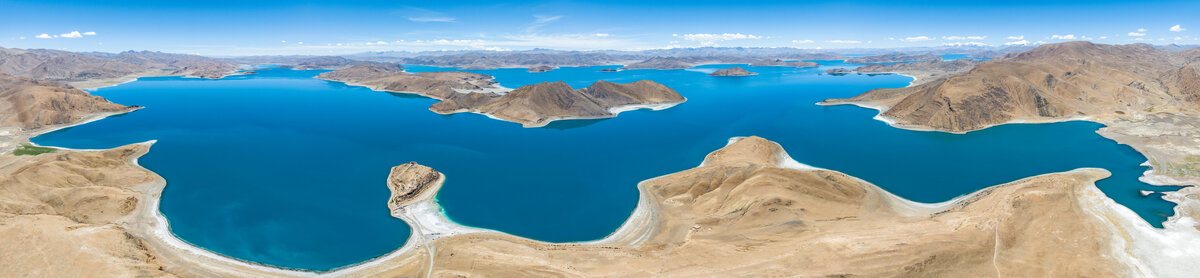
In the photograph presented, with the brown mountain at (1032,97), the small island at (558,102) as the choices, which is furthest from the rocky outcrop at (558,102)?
the brown mountain at (1032,97)

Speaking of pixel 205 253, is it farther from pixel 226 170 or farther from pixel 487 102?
pixel 487 102

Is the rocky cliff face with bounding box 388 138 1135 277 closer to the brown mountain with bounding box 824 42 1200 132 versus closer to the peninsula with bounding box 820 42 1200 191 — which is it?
the peninsula with bounding box 820 42 1200 191

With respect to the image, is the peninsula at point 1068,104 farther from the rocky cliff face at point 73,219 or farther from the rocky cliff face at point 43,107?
the rocky cliff face at point 43,107

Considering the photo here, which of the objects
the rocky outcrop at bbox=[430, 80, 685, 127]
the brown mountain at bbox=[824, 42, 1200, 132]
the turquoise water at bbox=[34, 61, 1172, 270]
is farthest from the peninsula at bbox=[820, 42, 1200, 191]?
the rocky outcrop at bbox=[430, 80, 685, 127]

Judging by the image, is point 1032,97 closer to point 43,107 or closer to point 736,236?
point 736,236

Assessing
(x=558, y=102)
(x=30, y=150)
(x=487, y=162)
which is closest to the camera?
(x=487, y=162)

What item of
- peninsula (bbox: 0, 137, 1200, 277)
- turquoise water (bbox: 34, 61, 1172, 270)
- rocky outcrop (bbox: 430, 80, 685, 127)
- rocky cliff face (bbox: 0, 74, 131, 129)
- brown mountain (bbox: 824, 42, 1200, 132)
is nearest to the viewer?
peninsula (bbox: 0, 137, 1200, 277)

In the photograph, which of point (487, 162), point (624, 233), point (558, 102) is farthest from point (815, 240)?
point (558, 102)
